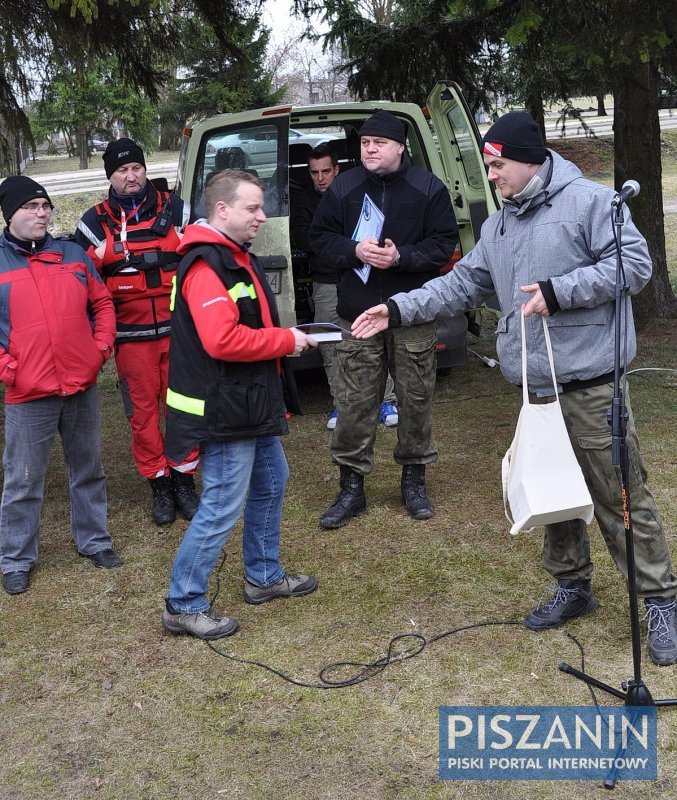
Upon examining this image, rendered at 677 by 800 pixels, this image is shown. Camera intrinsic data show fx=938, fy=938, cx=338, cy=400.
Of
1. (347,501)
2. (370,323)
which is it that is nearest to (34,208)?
(370,323)

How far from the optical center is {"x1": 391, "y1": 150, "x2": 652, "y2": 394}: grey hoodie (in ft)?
10.7

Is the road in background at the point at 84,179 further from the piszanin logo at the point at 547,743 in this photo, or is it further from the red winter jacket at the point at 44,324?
the piszanin logo at the point at 547,743

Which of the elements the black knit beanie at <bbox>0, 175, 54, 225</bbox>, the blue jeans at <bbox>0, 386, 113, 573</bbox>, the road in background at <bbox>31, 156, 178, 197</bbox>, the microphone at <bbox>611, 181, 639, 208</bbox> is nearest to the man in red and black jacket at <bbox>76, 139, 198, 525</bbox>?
the blue jeans at <bbox>0, 386, 113, 573</bbox>

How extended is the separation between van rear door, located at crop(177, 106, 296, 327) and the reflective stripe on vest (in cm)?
259

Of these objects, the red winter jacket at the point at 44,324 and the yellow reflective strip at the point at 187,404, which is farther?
the red winter jacket at the point at 44,324

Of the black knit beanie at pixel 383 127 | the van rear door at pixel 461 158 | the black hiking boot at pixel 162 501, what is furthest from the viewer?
the van rear door at pixel 461 158

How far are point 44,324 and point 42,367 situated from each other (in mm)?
198

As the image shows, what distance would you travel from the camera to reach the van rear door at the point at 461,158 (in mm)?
6781

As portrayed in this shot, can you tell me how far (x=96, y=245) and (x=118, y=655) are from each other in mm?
2142

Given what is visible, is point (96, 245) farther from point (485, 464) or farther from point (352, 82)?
point (352, 82)

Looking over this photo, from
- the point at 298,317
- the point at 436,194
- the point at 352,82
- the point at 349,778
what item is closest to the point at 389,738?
the point at 349,778

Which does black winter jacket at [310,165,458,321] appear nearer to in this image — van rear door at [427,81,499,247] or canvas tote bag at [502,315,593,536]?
canvas tote bag at [502,315,593,536]

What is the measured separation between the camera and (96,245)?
4852 mm

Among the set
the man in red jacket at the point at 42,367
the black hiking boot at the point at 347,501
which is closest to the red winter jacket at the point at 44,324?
the man in red jacket at the point at 42,367
